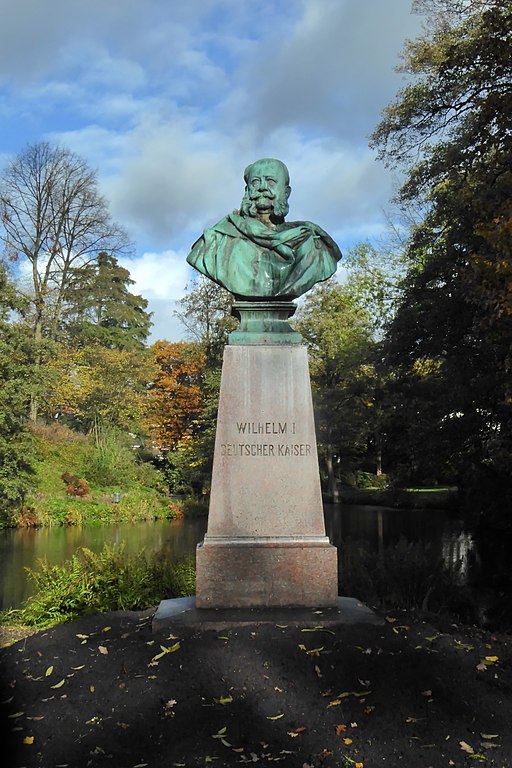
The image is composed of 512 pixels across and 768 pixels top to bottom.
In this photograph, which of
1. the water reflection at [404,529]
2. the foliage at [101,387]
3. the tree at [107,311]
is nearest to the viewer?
the water reflection at [404,529]

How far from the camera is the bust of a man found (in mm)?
5629

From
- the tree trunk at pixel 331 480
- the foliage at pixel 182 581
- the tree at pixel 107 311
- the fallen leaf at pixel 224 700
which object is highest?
the tree at pixel 107 311

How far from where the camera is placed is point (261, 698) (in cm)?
364

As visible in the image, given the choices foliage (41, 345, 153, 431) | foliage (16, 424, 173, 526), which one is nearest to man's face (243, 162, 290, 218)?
foliage (16, 424, 173, 526)

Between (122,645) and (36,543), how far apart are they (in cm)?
1366

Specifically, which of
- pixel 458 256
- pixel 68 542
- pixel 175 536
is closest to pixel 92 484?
pixel 175 536

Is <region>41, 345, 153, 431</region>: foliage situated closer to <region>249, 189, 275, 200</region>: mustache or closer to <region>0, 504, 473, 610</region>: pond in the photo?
<region>0, 504, 473, 610</region>: pond

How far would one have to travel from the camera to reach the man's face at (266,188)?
572 centimetres

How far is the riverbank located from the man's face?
3503 millimetres

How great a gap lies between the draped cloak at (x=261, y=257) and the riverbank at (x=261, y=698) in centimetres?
278

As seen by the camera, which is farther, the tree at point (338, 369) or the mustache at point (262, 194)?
the tree at point (338, 369)

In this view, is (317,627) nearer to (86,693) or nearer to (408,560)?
(86,693)

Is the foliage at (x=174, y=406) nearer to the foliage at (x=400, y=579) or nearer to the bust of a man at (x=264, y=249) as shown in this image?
the foliage at (x=400, y=579)

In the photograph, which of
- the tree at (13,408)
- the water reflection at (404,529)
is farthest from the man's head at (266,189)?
the tree at (13,408)
